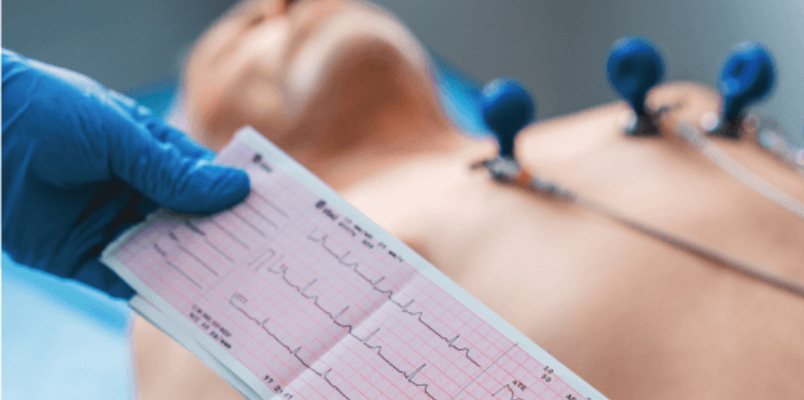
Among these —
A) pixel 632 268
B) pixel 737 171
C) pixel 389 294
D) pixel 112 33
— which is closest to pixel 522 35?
Answer: pixel 737 171

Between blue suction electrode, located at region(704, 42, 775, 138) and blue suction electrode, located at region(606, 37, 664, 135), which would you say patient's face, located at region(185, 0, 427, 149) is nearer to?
blue suction electrode, located at region(606, 37, 664, 135)

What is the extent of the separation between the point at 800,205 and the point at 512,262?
39 centimetres

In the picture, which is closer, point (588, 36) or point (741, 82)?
point (741, 82)

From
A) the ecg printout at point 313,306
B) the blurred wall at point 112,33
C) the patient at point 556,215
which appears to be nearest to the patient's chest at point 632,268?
the patient at point 556,215

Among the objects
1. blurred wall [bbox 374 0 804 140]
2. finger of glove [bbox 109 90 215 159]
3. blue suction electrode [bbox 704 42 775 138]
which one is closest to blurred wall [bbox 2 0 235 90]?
blurred wall [bbox 374 0 804 140]

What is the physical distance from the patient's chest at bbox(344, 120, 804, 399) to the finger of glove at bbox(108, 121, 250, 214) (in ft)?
0.80

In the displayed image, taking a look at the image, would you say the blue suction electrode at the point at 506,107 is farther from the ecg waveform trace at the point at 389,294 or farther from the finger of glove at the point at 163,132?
the finger of glove at the point at 163,132

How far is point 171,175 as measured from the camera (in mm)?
792

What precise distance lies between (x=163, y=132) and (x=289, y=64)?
0.36 metres

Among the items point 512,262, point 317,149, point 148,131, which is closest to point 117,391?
point 148,131

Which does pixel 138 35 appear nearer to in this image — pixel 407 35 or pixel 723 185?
pixel 407 35

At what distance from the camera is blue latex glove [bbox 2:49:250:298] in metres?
0.79

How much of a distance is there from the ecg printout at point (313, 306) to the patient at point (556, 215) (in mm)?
125

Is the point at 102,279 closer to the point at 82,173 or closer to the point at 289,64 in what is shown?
the point at 82,173
